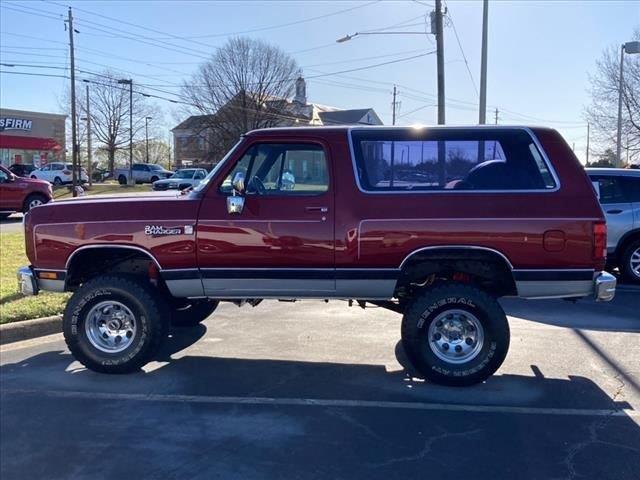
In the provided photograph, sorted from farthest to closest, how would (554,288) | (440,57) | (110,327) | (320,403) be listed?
(440,57), (110,327), (554,288), (320,403)

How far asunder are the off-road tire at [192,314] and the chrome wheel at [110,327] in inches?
44.9

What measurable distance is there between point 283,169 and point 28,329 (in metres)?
3.44

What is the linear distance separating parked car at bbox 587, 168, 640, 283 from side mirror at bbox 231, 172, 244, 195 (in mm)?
6412

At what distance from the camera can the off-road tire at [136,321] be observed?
5.24 metres

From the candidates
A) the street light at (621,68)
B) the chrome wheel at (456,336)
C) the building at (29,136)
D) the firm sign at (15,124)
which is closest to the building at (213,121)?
the building at (29,136)

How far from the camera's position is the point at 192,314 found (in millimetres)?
6680

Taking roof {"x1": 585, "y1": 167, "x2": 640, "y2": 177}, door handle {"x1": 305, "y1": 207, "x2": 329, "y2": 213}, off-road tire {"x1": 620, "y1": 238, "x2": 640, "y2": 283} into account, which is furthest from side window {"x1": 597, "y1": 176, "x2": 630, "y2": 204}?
door handle {"x1": 305, "y1": 207, "x2": 329, "y2": 213}

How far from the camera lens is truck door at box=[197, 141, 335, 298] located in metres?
5.05

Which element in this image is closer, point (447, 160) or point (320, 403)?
point (320, 403)

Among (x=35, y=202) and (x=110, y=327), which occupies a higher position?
(x=35, y=202)

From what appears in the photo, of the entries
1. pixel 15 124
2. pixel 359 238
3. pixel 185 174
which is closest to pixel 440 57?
pixel 359 238

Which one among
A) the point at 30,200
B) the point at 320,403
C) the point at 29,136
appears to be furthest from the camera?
the point at 29,136

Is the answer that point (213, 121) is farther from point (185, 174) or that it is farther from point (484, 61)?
point (484, 61)

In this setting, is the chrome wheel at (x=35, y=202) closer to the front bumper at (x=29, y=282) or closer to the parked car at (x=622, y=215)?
the front bumper at (x=29, y=282)
